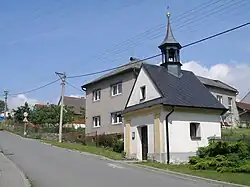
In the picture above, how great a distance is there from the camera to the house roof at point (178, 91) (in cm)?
2278

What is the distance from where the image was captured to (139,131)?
2475cm

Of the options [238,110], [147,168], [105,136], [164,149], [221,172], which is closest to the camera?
[221,172]

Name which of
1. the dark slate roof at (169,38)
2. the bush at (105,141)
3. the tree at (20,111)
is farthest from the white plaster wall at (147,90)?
the tree at (20,111)

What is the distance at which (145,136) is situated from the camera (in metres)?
24.4

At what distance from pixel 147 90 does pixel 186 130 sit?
389 centimetres

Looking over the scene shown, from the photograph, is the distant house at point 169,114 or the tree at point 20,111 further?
the tree at point 20,111

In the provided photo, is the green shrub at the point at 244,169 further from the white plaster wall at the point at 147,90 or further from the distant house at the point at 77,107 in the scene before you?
the distant house at the point at 77,107

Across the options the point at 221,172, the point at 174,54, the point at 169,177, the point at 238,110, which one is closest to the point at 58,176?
the point at 169,177

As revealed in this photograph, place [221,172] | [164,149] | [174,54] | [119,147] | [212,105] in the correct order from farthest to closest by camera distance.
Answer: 1. [119,147]
2. [174,54]
3. [212,105]
4. [164,149]
5. [221,172]

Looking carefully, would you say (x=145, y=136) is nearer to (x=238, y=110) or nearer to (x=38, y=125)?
(x=238, y=110)

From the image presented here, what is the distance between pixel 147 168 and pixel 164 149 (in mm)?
3977

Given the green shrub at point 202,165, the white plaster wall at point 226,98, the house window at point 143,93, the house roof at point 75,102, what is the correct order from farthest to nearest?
1. the house roof at point 75,102
2. the white plaster wall at point 226,98
3. the house window at point 143,93
4. the green shrub at point 202,165

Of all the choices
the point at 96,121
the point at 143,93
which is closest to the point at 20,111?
the point at 96,121

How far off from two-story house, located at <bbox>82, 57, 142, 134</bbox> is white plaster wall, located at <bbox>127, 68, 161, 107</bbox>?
847cm
